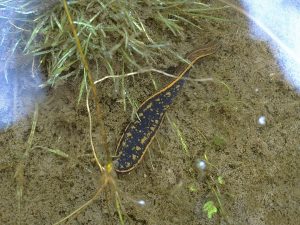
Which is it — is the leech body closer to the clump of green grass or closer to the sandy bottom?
the sandy bottom

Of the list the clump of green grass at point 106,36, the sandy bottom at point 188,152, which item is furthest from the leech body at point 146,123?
the clump of green grass at point 106,36

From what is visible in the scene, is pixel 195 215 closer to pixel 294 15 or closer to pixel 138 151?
pixel 138 151

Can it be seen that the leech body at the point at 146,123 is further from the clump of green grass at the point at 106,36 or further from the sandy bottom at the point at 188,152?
the clump of green grass at the point at 106,36

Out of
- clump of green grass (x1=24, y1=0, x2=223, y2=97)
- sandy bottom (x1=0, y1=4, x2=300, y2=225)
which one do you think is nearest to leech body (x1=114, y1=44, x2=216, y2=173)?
sandy bottom (x1=0, y1=4, x2=300, y2=225)

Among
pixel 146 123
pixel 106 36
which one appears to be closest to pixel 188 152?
pixel 146 123

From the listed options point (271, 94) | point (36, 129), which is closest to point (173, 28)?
point (271, 94)

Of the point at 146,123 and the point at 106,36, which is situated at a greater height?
the point at 106,36

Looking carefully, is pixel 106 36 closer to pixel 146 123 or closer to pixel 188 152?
pixel 146 123

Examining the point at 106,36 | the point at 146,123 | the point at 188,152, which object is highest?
the point at 106,36
